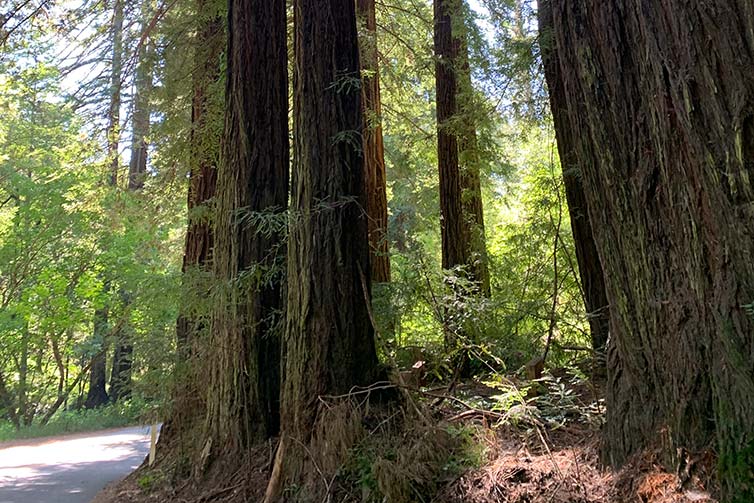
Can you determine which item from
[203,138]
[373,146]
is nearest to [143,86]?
[203,138]

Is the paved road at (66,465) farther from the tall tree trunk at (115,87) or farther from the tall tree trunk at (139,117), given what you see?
the tall tree trunk at (115,87)

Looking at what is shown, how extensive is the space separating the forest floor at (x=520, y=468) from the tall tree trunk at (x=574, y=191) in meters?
1.43

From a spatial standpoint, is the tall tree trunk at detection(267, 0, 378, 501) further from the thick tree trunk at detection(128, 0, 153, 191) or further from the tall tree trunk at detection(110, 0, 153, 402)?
the thick tree trunk at detection(128, 0, 153, 191)

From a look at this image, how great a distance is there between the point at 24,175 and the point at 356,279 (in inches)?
773

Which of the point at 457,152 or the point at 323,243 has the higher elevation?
the point at 457,152

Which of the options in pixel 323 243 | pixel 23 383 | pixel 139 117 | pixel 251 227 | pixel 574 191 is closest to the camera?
pixel 323 243

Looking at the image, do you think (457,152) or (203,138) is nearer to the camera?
(203,138)

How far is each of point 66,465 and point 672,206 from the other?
1060 cm

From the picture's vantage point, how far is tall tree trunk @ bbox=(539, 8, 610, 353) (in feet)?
22.1

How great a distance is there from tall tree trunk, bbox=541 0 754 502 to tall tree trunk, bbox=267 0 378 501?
244 centimetres

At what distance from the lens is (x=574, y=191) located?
23.4ft

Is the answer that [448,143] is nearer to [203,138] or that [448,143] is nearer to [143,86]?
[203,138]

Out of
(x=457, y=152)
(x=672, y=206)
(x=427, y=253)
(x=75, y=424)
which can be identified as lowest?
(x=75, y=424)

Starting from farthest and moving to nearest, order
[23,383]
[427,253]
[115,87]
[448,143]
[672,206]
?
[23,383] → [115,87] → [448,143] → [427,253] → [672,206]
